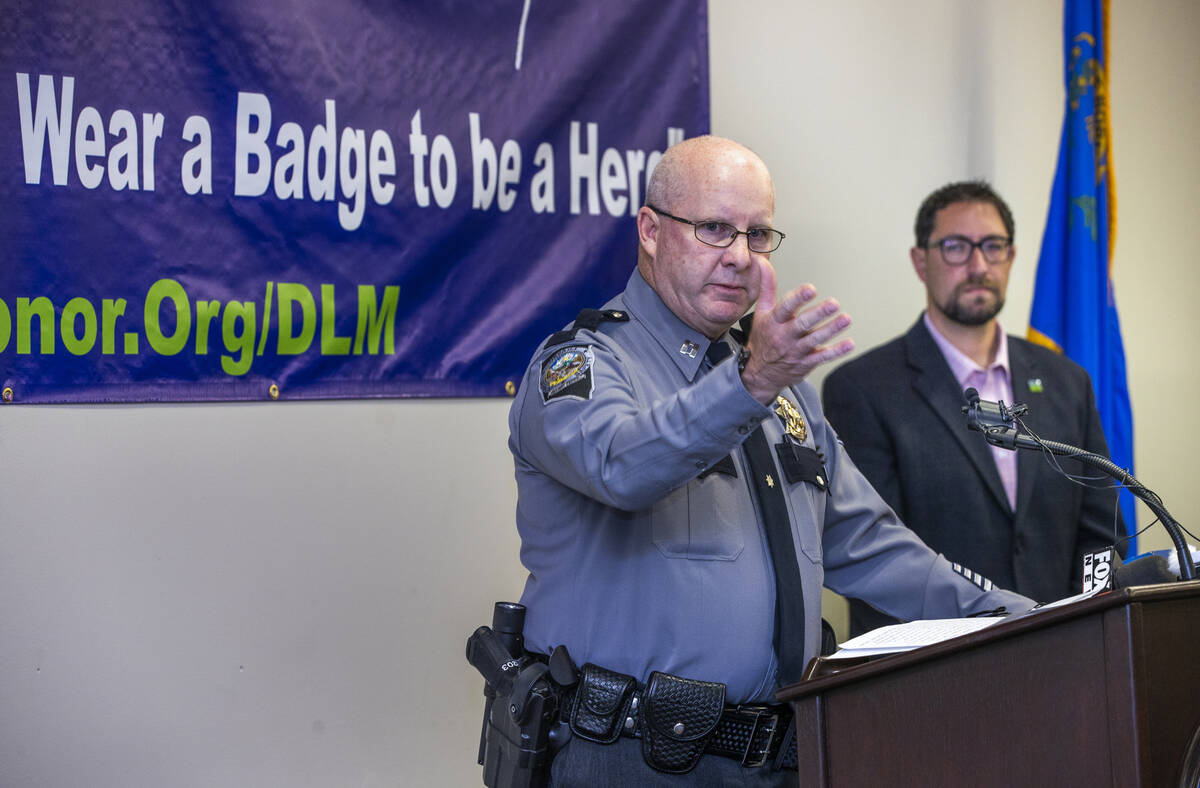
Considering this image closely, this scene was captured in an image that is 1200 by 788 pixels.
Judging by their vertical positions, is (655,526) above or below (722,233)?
below

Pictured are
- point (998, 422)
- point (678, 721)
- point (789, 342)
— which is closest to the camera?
point (789, 342)

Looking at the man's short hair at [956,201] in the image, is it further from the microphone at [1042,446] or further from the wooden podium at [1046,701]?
the wooden podium at [1046,701]

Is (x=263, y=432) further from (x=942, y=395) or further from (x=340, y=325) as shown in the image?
(x=942, y=395)

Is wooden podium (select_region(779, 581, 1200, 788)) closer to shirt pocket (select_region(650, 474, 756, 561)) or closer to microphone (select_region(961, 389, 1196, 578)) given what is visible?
microphone (select_region(961, 389, 1196, 578))

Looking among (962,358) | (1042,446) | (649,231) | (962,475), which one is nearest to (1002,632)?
(1042,446)

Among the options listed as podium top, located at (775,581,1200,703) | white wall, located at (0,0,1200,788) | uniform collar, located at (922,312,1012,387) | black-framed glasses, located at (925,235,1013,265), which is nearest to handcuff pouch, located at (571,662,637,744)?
podium top, located at (775,581,1200,703)

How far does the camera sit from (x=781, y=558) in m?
1.62

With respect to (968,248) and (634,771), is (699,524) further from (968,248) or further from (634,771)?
(968,248)

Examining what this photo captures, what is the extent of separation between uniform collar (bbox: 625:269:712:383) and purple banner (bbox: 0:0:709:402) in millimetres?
771

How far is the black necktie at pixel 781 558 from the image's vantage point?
5.20ft

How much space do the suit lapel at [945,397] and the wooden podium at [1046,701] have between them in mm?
1317

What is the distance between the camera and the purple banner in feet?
6.91

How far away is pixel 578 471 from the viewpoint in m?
1.45

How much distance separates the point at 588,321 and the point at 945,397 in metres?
1.11
